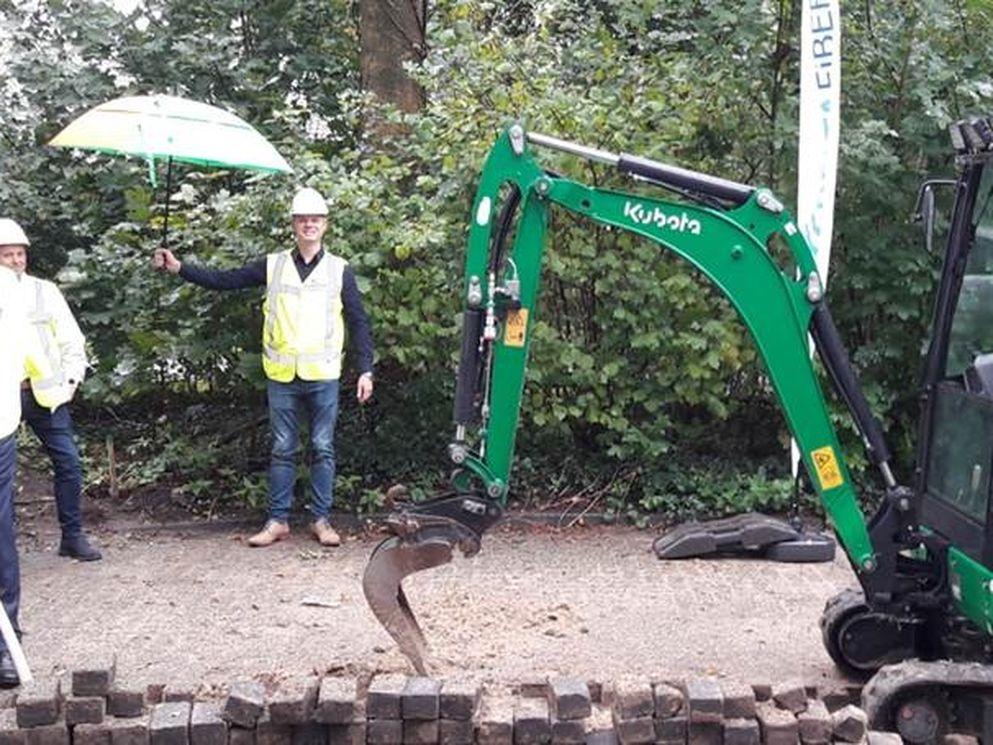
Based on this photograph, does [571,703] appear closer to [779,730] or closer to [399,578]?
[779,730]

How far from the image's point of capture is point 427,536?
461 centimetres

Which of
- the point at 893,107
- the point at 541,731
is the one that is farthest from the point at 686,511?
the point at 541,731

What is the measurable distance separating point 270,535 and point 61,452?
53.5 inches

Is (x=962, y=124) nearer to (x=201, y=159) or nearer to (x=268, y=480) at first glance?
(x=201, y=159)

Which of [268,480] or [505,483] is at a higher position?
[505,483]

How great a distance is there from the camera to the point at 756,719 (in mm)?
3984

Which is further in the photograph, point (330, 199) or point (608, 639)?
point (330, 199)

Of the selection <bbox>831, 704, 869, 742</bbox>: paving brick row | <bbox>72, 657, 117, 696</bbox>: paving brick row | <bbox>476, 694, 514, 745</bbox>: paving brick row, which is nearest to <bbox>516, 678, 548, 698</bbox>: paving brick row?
<bbox>476, 694, 514, 745</bbox>: paving brick row

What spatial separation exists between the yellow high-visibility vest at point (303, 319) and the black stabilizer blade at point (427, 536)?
2.84 metres

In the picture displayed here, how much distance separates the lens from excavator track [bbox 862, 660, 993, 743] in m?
4.30

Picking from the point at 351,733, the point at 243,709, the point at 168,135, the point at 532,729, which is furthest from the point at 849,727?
the point at 168,135

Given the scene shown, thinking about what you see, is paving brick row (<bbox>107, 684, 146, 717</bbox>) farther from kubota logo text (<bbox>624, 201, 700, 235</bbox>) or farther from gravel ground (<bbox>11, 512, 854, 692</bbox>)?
kubota logo text (<bbox>624, 201, 700, 235</bbox>)

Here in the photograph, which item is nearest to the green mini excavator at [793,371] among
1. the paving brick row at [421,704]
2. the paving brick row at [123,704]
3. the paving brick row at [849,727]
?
the paving brick row at [849,727]

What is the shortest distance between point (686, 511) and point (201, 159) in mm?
3854
